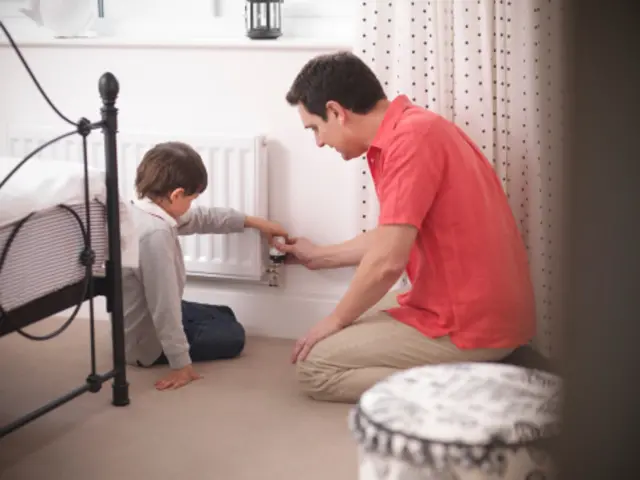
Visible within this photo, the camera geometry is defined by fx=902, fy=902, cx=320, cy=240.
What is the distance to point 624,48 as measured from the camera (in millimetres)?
334

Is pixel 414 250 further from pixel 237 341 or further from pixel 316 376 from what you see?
pixel 237 341

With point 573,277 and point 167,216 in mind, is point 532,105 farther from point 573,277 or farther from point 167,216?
point 573,277

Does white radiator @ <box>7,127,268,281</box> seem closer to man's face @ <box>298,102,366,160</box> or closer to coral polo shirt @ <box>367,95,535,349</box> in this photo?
man's face @ <box>298,102,366,160</box>

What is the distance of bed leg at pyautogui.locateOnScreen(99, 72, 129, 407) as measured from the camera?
198cm

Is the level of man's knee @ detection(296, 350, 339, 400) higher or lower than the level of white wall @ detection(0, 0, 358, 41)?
lower

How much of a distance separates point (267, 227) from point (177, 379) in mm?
521

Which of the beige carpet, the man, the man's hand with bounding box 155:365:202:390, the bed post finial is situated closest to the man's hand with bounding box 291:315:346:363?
the man

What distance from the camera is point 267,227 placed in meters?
2.52

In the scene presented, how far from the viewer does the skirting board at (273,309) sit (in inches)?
104

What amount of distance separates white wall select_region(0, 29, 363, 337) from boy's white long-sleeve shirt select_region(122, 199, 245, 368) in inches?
14.4

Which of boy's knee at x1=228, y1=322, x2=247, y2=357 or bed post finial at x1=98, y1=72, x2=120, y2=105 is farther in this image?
boy's knee at x1=228, y1=322, x2=247, y2=357

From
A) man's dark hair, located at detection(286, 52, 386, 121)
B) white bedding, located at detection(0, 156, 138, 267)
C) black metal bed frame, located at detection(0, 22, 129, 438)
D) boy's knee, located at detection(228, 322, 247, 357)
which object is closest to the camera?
white bedding, located at detection(0, 156, 138, 267)

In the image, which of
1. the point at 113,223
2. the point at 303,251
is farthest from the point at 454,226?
the point at 113,223

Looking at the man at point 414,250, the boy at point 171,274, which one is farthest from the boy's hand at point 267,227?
the man at point 414,250
